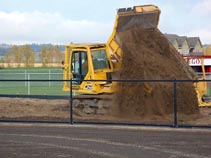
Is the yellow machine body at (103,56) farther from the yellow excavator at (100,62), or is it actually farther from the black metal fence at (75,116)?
the black metal fence at (75,116)

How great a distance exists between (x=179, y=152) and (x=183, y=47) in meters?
83.8

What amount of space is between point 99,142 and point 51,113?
8.84 meters

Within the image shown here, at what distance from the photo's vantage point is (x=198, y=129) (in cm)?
1546

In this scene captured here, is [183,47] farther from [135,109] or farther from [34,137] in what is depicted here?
[34,137]

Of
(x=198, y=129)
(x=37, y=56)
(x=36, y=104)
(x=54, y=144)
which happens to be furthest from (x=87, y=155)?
(x=37, y=56)

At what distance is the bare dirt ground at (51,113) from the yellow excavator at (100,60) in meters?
1.00

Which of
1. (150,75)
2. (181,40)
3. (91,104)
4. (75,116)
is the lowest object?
(75,116)

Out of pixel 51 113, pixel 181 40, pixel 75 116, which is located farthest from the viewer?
pixel 181 40

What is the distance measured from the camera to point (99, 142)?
13.3m

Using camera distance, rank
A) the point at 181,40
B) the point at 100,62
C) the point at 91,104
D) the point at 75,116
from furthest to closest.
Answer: the point at 181,40, the point at 100,62, the point at 91,104, the point at 75,116

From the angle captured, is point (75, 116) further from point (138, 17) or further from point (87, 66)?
point (138, 17)

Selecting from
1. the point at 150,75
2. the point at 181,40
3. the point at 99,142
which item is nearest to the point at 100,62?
the point at 150,75

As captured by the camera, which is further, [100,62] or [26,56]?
[26,56]

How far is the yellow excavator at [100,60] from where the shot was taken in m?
20.7
